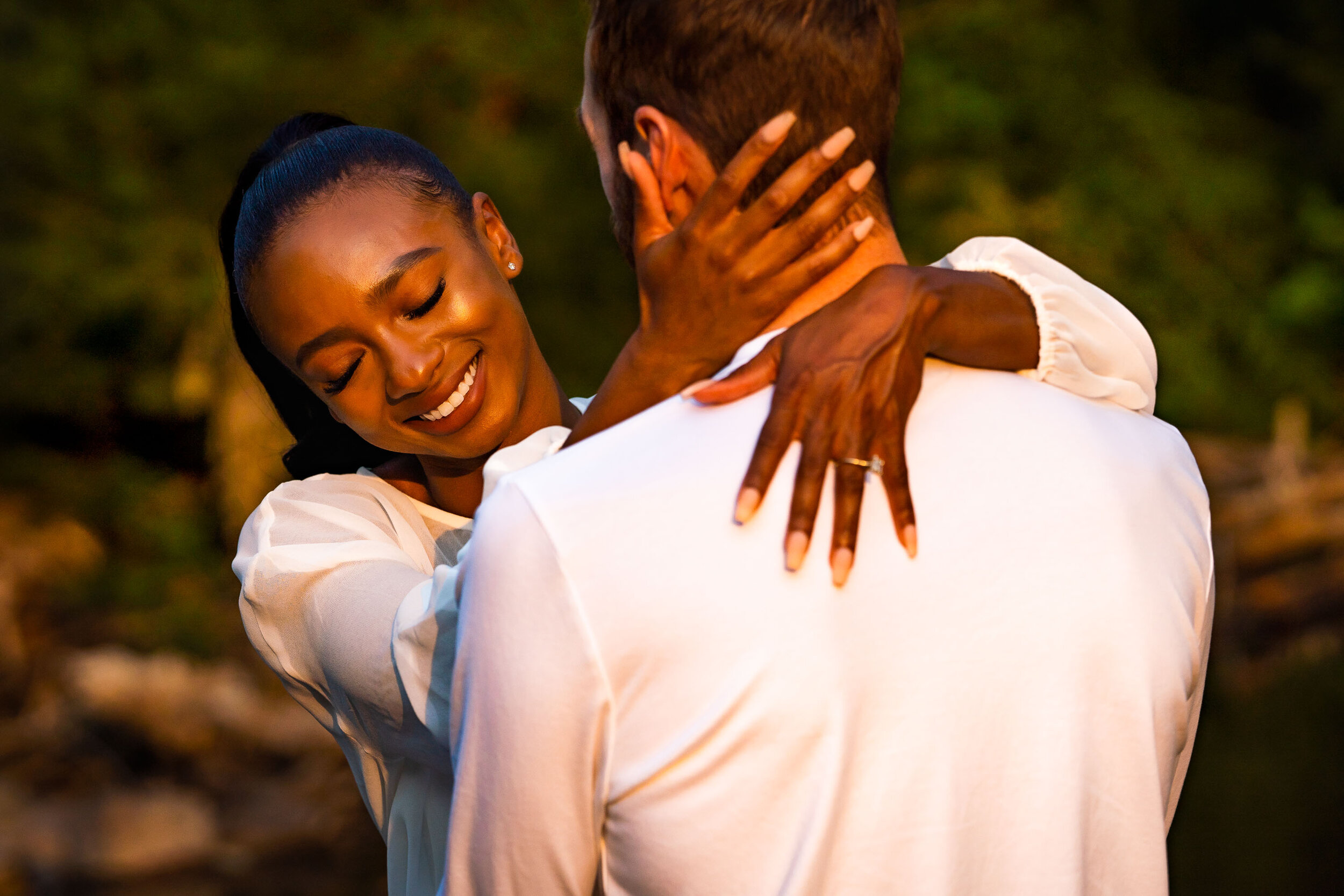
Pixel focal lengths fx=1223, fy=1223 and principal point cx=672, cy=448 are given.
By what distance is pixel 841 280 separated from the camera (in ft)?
3.96

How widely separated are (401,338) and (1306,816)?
5096 millimetres

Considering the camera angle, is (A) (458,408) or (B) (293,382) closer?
(A) (458,408)

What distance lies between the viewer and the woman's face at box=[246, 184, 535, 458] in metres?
1.68

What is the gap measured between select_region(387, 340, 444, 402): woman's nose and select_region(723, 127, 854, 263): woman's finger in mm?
646

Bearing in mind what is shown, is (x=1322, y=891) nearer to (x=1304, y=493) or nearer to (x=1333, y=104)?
(x=1304, y=493)

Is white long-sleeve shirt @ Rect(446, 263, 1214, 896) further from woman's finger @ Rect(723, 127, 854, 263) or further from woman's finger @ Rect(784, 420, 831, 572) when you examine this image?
woman's finger @ Rect(723, 127, 854, 263)

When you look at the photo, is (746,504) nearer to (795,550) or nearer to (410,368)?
(795,550)

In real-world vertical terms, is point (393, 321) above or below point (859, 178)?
below

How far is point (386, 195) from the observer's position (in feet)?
5.82

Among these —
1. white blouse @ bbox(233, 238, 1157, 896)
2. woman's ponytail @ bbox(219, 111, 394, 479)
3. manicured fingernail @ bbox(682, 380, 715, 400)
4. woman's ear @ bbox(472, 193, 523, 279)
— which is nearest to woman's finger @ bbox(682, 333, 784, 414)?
manicured fingernail @ bbox(682, 380, 715, 400)

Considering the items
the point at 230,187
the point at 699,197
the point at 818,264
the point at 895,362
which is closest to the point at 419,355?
the point at 699,197

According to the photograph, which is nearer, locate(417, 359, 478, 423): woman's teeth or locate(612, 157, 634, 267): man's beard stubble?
locate(612, 157, 634, 267): man's beard stubble

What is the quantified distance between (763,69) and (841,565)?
0.47 m

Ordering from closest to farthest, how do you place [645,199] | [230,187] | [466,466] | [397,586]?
[645,199] < [397,586] < [466,466] < [230,187]
